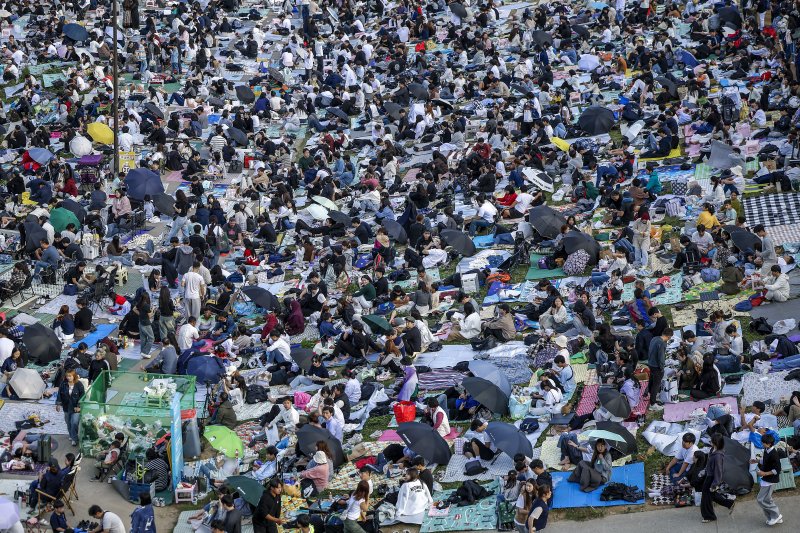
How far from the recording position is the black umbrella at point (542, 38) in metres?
51.2

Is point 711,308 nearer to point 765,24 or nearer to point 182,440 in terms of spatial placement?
point 182,440

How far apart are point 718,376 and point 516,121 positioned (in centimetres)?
1991

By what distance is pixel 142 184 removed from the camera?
38.3 metres

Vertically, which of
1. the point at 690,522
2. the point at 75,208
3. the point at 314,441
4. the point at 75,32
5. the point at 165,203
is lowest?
the point at 75,32

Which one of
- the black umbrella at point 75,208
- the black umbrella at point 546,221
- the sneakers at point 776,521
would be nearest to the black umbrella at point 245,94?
the black umbrella at point 75,208

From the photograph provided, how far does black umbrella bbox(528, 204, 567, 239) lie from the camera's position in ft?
111

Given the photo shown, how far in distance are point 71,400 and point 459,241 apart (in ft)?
38.4

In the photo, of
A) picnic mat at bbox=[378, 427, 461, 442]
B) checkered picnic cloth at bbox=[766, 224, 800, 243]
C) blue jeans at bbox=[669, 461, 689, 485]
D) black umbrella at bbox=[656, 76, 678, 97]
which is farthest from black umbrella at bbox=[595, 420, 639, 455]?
black umbrella at bbox=[656, 76, 678, 97]

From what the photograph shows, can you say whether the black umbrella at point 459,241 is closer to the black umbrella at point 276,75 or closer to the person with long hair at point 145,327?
the person with long hair at point 145,327

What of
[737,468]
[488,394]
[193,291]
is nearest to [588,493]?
[737,468]

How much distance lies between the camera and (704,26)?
50312 mm

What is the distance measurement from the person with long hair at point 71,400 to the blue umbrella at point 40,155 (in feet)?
55.6

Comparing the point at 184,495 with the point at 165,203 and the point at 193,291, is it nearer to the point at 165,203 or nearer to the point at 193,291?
the point at 193,291

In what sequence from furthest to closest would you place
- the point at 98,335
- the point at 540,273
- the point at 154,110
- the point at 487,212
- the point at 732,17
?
the point at 732,17 < the point at 154,110 < the point at 487,212 < the point at 540,273 < the point at 98,335
